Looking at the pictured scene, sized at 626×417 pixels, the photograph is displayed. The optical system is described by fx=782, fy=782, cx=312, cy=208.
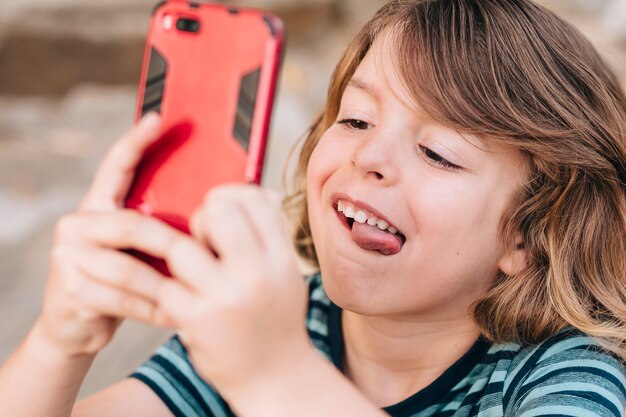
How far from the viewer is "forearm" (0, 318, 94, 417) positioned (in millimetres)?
858

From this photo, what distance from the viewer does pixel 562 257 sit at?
117cm

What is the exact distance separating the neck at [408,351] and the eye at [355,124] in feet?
0.96

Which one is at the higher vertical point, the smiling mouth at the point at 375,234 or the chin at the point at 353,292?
the smiling mouth at the point at 375,234

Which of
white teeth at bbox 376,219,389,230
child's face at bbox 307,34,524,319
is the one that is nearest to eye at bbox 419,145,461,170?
child's face at bbox 307,34,524,319

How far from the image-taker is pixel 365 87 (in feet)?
3.69

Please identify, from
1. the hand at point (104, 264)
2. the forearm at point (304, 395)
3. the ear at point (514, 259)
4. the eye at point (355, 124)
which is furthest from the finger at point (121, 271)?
the ear at point (514, 259)

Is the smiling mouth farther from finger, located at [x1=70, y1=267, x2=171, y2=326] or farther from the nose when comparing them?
finger, located at [x1=70, y1=267, x2=171, y2=326]

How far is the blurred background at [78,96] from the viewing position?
2.36 meters

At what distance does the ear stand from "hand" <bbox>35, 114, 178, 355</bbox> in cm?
59

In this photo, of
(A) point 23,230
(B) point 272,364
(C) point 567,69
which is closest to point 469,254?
(C) point 567,69

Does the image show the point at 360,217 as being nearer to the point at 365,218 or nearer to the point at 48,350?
the point at 365,218

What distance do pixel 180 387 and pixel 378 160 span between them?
51 centimetres

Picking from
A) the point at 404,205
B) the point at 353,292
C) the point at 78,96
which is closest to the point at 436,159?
the point at 404,205

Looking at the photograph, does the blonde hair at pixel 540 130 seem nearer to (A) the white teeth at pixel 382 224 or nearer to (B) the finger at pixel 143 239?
(A) the white teeth at pixel 382 224
